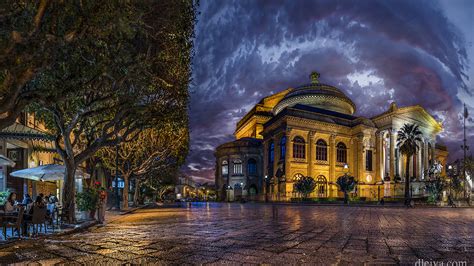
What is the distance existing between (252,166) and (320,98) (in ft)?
63.0

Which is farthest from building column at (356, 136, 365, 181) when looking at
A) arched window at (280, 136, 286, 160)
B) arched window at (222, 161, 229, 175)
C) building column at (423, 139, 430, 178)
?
arched window at (222, 161, 229, 175)

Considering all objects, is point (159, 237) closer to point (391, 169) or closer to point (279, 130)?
point (279, 130)

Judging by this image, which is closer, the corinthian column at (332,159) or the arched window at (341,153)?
the corinthian column at (332,159)

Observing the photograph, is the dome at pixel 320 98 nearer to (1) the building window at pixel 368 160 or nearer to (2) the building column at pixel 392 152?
(1) the building window at pixel 368 160

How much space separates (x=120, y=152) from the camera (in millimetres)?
32781

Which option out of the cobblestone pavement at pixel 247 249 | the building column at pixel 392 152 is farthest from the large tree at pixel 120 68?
the building column at pixel 392 152

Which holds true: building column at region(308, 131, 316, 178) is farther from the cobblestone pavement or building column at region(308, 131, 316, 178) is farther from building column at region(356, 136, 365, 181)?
the cobblestone pavement

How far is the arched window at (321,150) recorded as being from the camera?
59.4m

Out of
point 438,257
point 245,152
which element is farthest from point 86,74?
point 245,152

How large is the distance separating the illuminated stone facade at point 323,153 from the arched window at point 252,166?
183 millimetres

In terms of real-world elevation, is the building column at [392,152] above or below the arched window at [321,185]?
above

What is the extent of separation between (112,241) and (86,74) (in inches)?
197

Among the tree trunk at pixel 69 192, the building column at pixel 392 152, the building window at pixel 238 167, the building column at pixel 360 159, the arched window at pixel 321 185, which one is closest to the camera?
the tree trunk at pixel 69 192

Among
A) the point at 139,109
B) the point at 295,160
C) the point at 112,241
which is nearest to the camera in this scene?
the point at 112,241
